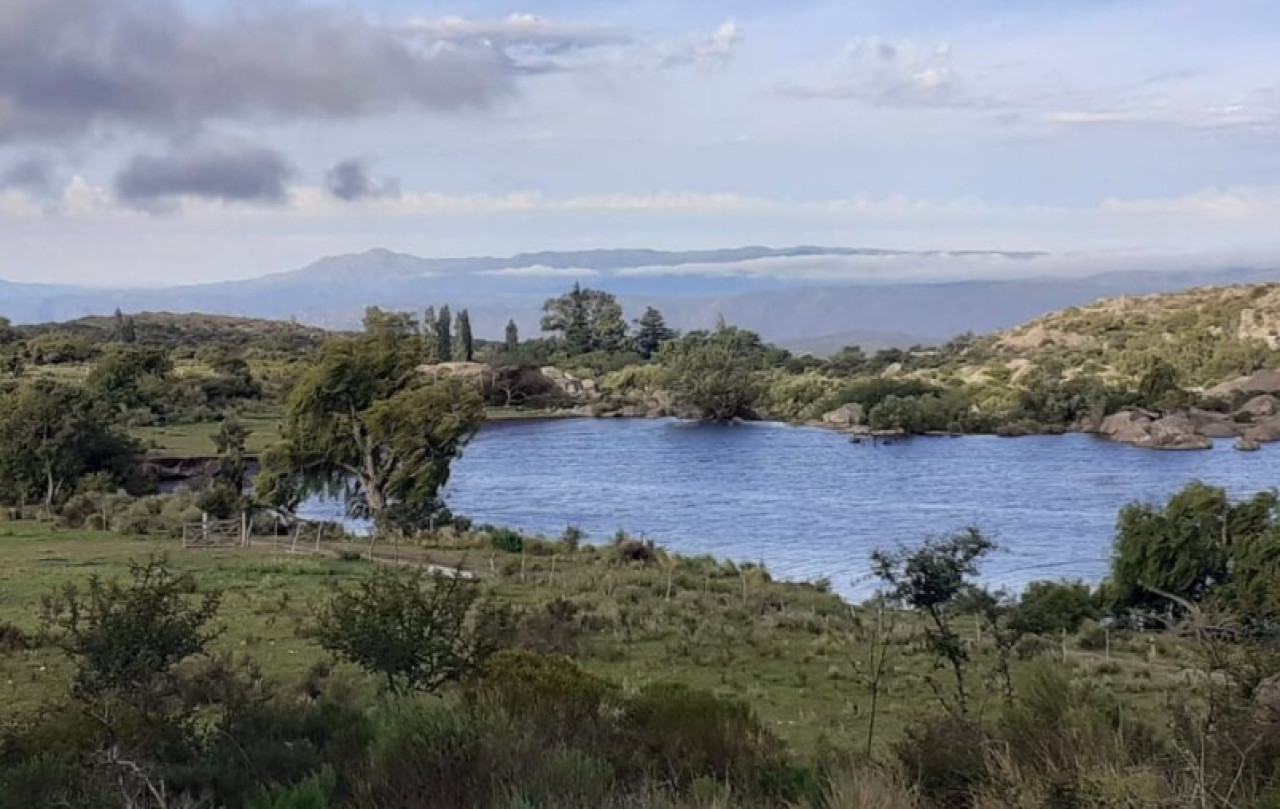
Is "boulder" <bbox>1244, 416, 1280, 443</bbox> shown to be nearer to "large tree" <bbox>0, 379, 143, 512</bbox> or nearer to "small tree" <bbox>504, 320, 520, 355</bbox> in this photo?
"large tree" <bbox>0, 379, 143, 512</bbox>

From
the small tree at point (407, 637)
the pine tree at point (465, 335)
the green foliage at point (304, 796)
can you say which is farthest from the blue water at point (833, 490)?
the pine tree at point (465, 335)

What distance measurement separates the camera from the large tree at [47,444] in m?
45.5

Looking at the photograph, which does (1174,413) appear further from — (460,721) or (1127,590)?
(460,721)

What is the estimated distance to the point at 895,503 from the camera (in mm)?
52531

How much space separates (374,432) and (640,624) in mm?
20871

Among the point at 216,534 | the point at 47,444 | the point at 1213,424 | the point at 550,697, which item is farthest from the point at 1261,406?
the point at 550,697

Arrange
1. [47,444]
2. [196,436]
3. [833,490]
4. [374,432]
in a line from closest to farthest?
[374,432]
[47,444]
[833,490]
[196,436]

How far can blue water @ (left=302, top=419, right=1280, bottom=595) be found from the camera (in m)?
43.0

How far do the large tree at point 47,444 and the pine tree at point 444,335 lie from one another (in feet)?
258

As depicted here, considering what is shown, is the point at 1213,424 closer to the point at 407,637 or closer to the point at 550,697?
the point at 407,637

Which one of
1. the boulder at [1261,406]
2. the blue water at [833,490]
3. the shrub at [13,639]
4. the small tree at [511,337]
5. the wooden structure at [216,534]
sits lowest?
the blue water at [833,490]

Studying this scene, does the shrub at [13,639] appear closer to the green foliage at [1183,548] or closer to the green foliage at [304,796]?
the green foliage at [304,796]

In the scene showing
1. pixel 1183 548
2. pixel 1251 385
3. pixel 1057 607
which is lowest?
pixel 1057 607

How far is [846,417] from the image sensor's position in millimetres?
91125
